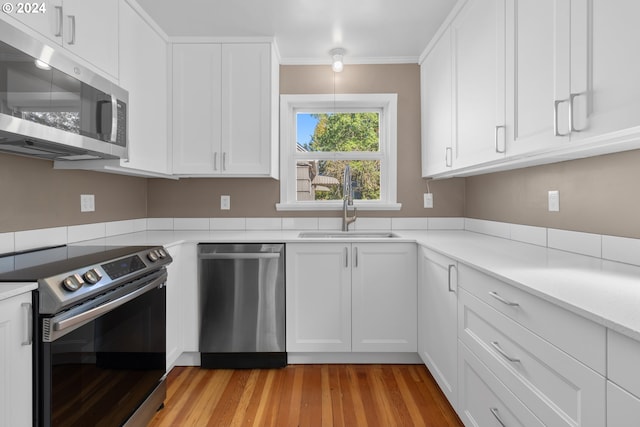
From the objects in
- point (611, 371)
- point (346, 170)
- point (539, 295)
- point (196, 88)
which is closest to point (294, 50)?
point (196, 88)

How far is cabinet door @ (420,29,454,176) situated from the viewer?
2287 mm

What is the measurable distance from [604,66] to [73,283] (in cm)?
186

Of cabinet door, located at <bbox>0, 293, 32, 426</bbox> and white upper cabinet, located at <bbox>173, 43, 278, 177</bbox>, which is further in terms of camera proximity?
white upper cabinet, located at <bbox>173, 43, 278, 177</bbox>

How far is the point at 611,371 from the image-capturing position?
0.77 m

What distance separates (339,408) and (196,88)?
2.37 m

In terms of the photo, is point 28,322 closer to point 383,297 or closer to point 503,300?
point 503,300

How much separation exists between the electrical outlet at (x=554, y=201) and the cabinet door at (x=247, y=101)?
181 cm

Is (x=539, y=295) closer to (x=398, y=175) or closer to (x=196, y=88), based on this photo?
(x=398, y=175)

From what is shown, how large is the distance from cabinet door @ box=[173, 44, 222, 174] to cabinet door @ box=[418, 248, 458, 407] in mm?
1686

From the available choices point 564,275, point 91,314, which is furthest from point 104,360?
point 564,275

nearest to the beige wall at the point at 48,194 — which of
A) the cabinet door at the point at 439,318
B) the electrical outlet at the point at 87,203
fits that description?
the electrical outlet at the point at 87,203

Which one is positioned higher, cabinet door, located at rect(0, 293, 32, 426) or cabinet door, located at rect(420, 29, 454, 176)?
cabinet door, located at rect(420, 29, 454, 176)

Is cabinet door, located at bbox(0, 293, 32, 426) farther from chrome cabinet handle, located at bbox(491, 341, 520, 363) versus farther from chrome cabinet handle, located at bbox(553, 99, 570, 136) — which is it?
chrome cabinet handle, located at bbox(553, 99, 570, 136)

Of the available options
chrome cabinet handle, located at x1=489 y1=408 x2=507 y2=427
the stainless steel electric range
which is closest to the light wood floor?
the stainless steel electric range
